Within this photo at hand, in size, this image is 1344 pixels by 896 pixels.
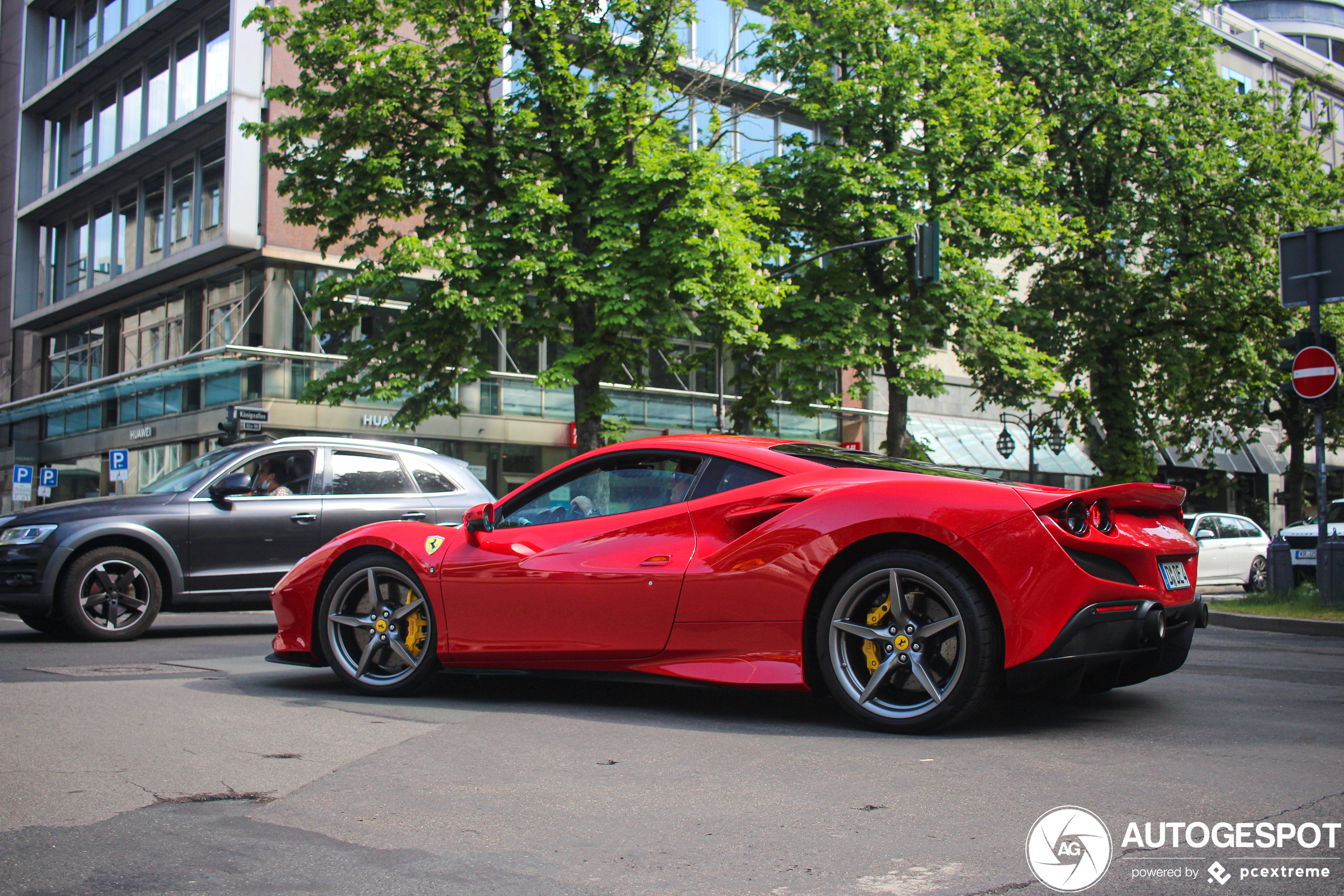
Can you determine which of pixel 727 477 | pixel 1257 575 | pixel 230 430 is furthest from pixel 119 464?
pixel 727 477

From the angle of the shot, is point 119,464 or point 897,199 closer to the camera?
point 897,199

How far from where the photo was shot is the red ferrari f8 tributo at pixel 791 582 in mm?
4562

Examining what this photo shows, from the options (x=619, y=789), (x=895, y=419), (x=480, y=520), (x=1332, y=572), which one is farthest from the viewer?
(x=895, y=419)

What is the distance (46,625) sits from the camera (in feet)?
33.5

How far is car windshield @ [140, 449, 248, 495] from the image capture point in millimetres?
10000

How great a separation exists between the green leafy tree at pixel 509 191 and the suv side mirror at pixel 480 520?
42.7 feet

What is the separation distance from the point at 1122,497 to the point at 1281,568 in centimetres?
1210

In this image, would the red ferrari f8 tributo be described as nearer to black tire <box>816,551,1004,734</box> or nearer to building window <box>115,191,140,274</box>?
black tire <box>816,551,1004,734</box>

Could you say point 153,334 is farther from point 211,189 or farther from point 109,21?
point 109,21

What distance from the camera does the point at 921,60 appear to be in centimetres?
2398

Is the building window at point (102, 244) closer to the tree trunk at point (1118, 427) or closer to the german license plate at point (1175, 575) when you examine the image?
the tree trunk at point (1118, 427)

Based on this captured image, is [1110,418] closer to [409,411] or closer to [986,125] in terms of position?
[986,125]

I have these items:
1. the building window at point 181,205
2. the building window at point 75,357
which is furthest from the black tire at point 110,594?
the building window at point 75,357

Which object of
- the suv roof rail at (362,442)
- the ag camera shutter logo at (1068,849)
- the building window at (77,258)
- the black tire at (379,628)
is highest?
the building window at (77,258)
